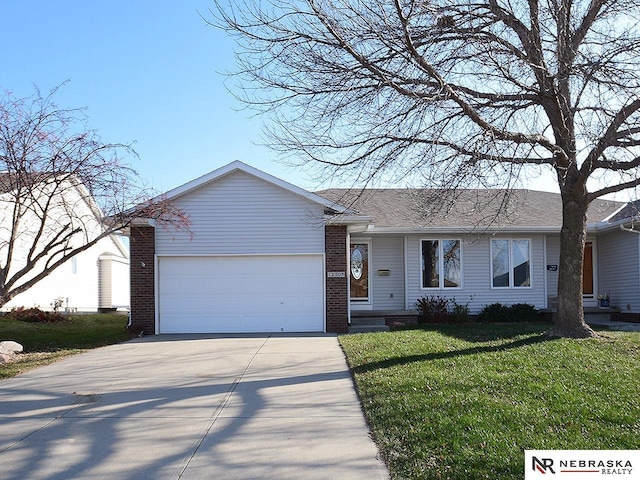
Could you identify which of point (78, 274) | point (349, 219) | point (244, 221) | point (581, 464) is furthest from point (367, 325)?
point (78, 274)

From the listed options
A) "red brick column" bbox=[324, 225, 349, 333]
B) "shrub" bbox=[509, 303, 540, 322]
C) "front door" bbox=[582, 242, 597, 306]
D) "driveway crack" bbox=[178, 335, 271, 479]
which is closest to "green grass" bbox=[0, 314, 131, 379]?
"driveway crack" bbox=[178, 335, 271, 479]

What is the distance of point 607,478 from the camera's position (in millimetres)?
5070

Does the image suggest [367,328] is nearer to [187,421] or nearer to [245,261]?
[245,261]

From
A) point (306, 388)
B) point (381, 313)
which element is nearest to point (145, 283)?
point (381, 313)

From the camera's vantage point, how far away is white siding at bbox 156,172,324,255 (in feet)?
54.1

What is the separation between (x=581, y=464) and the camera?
525 centimetres

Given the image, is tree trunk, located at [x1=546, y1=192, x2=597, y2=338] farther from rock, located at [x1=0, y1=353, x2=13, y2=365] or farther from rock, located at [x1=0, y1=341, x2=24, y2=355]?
rock, located at [x1=0, y1=341, x2=24, y2=355]

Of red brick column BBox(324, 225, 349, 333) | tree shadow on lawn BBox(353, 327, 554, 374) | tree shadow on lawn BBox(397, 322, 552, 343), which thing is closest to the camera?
tree shadow on lawn BBox(353, 327, 554, 374)

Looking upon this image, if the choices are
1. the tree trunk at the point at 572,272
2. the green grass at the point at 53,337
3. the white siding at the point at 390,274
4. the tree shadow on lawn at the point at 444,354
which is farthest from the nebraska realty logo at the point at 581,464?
the white siding at the point at 390,274

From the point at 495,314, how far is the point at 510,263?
6.18 feet

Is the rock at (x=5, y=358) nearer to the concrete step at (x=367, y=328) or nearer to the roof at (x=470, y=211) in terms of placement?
the concrete step at (x=367, y=328)

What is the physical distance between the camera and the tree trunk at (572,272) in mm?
11922

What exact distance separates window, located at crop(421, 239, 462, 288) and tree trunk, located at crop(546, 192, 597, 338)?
6.53 meters

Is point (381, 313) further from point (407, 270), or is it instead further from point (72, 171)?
point (72, 171)
